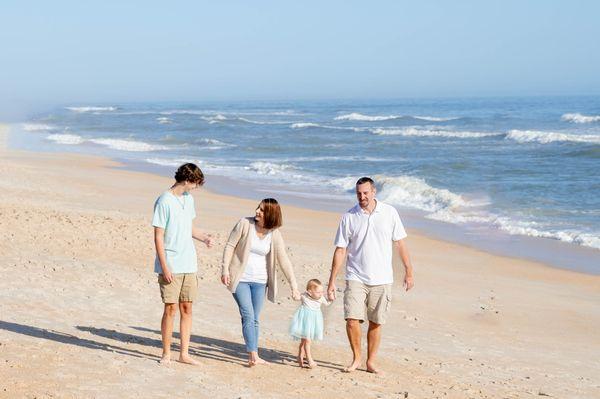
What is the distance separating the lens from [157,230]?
249 inches

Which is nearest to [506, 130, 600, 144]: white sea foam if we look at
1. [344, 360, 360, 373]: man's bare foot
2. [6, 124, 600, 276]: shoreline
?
[6, 124, 600, 276]: shoreline

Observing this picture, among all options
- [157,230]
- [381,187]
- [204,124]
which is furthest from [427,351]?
[204,124]

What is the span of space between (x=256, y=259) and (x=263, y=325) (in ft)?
6.77

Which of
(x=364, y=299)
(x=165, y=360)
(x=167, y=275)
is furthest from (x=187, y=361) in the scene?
(x=364, y=299)

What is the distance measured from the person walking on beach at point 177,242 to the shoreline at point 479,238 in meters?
8.69

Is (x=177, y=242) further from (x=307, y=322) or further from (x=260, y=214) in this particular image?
(x=307, y=322)

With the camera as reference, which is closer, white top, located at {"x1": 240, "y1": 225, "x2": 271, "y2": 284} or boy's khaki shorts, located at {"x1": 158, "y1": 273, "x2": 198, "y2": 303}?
boy's khaki shorts, located at {"x1": 158, "y1": 273, "x2": 198, "y2": 303}

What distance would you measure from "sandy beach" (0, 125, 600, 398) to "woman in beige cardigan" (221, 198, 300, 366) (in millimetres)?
500

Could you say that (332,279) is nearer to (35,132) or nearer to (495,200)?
(495,200)

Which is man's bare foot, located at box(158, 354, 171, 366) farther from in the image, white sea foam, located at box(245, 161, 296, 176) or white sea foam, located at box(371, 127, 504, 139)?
white sea foam, located at box(371, 127, 504, 139)

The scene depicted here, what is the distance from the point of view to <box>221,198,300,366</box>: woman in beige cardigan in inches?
260

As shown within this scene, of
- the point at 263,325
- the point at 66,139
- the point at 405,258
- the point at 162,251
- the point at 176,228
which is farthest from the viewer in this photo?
the point at 66,139

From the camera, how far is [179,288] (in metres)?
6.50

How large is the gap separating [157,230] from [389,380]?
213 centimetres
